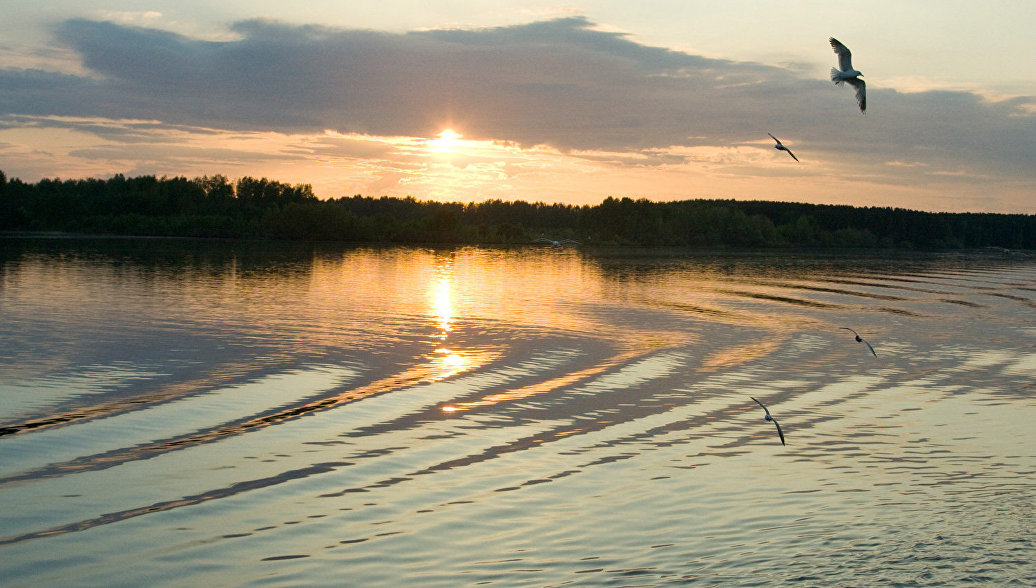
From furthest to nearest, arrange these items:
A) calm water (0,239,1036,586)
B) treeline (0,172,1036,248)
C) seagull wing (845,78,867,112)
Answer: treeline (0,172,1036,248) → seagull wing (845,78,867,112) → calm water (0,239,1036,586)

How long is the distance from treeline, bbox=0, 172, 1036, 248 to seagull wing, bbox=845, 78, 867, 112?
500 ft

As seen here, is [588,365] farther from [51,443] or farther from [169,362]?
[51,443]

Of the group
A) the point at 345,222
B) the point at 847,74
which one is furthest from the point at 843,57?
the point at 345,222

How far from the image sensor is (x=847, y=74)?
63.6 ft

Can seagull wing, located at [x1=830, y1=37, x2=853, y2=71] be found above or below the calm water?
above

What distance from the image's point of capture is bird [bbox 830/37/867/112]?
18.8m

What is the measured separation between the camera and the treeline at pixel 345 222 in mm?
161800

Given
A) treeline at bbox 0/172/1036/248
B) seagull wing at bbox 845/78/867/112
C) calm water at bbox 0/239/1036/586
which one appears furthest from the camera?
treeline at bbox 0/172/1036/248

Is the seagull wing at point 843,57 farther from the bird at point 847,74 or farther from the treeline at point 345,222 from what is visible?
the treeline at point 345,222

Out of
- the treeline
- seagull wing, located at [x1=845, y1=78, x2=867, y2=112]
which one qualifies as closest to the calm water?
seagull wing, located at [x1=845, y1=78, x2=867, y2=112]

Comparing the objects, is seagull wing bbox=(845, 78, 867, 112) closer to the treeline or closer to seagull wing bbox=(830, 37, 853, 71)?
seagull wing bbox=(830, 37, 853, 71)

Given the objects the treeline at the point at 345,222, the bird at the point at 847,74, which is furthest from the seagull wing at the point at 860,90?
the treeline at the point at 345,222

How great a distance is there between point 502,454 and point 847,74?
11.8 m

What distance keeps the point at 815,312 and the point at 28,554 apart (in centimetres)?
3582
